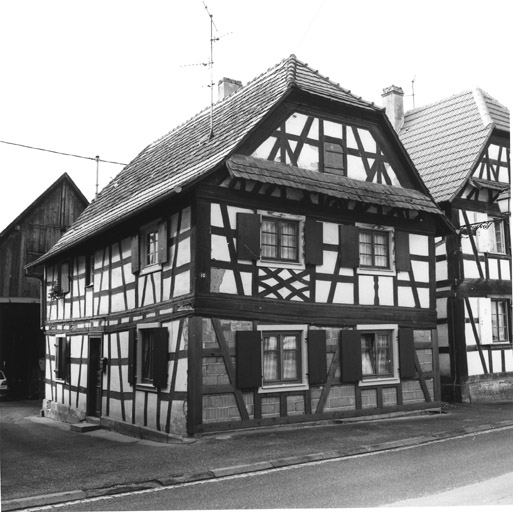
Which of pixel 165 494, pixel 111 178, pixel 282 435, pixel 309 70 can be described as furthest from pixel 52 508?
pixel 111 178

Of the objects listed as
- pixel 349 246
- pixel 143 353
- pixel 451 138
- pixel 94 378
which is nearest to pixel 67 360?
pixel 94 378

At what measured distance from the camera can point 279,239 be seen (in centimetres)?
1177

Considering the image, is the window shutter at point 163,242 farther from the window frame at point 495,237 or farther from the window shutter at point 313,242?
the window frame at point 495,237

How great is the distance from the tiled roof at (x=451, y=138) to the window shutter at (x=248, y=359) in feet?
21.8

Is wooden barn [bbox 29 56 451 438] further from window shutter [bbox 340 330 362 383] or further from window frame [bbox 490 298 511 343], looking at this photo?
window frame [bbox 490 298 511 343]

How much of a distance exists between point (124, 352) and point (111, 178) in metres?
7.61

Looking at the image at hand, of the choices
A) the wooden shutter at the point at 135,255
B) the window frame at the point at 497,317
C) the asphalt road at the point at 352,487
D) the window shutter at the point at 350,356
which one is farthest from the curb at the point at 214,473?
the window frame at the point at 497,317

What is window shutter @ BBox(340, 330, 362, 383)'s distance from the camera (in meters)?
12.1

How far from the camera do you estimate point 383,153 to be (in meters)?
13.3

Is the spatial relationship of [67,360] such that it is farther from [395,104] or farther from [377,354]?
[395,104]

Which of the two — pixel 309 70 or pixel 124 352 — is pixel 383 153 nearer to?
pixel 309 70

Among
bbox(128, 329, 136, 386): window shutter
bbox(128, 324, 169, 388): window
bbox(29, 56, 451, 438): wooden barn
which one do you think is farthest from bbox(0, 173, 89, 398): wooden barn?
bbox(128, 324, 169, 388): window

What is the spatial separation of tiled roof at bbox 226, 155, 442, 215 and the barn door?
236 inches

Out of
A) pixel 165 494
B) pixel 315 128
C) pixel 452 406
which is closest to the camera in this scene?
pixel 165 494
